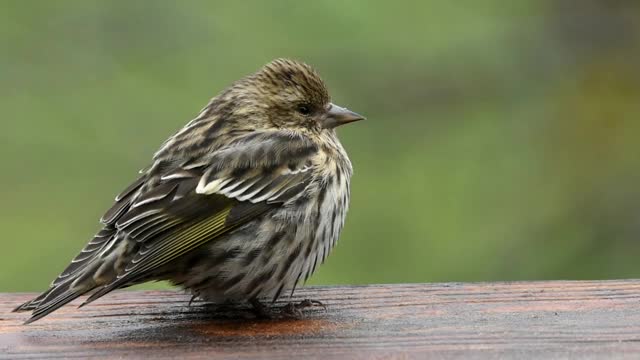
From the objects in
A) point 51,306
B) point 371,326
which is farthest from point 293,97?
point 51,306

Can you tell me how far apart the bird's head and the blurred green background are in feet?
10.8

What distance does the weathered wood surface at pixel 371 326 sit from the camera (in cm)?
491

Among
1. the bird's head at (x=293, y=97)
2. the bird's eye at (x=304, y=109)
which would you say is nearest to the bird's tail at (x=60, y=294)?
the bird's head at (x=293, y=97)

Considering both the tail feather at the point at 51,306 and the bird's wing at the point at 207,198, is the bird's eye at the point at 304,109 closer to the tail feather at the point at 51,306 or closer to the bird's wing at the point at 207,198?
the bird's wing at the point at 207,198

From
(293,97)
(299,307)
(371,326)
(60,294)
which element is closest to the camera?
(371,326)

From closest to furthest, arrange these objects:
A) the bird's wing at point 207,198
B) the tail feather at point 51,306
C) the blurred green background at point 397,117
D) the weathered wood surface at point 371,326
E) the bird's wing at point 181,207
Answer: the weathered wood surface at point 371,326
the tail feather at point 51,306
the bird's wing at point 181,207
the bird's wing at point 207,198
the blurred green background at point 397,117

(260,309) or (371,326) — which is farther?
(260,309)

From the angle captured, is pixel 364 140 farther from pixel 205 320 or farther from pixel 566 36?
pixel 205 320

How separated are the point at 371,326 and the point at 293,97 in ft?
5.68

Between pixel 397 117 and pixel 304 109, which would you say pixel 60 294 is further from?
pixel 397 117

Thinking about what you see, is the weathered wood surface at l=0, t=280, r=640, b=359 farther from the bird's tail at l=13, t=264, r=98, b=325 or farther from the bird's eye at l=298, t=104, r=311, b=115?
the bird's eye at l=298, t=104, r=311, b=115

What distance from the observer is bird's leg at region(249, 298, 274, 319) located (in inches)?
222

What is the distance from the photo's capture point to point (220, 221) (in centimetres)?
580

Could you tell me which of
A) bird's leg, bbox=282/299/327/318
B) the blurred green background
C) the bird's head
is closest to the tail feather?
bird's leg, bbox=282/299/327/318
